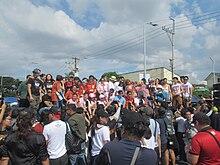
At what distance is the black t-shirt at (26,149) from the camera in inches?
121

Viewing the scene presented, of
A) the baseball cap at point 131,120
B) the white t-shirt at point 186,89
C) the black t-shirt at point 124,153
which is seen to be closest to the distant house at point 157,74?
the white t-shirt at point 186,89

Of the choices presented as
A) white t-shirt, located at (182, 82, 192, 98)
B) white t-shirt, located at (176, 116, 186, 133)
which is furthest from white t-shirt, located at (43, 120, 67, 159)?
white t-shirt, located at (182, 82, 192, 98)

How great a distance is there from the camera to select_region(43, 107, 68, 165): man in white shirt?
4219 millimetres

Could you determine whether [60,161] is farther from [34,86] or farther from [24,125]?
[34,86]

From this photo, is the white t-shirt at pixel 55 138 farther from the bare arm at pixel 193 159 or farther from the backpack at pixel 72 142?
the bare arm at pixel 193 159

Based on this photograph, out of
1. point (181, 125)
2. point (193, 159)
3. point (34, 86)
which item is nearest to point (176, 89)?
point (181, 125)

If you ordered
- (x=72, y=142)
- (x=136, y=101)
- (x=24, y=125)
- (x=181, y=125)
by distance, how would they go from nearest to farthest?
(x=24, y=125), (x=72, y=142), (x=181, y=125), (x=136, y=101)

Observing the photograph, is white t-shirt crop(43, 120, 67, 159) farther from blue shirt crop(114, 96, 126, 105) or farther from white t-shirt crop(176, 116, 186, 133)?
blue shirt crop(114, 96, 126, 105)

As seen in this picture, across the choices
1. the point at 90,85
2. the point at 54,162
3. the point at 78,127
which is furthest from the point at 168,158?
the point at 90,85

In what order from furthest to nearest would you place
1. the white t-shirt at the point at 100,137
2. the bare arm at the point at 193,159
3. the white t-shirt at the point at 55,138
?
the white t-shirt at the point at 100,137, the white t-shirt at the point at 55,138, the bare arm at the point at 193,159

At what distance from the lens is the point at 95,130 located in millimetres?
4402

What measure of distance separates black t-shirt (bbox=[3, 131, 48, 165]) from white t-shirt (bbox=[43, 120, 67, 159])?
104 centimetres

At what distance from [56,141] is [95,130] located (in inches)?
29.9

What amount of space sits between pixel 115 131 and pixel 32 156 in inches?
138
